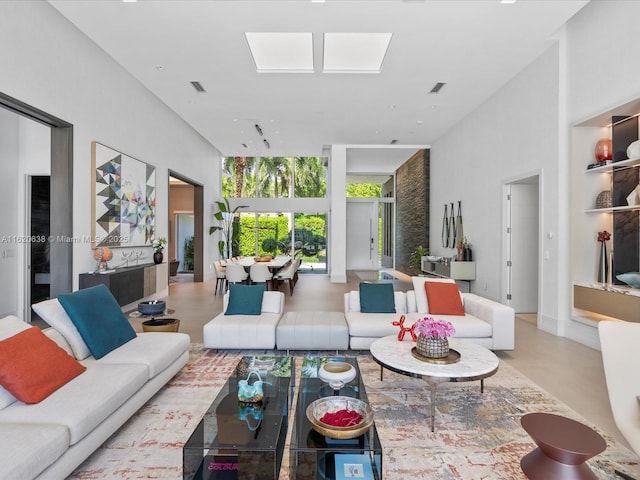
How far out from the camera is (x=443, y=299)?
174 inches

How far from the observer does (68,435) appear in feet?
6.03

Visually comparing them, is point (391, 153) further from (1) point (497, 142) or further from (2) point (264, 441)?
(2) point (264, 441)

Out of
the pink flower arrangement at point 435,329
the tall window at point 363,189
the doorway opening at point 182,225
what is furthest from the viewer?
the tall window at point 363,189

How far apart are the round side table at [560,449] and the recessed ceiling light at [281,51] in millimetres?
4953

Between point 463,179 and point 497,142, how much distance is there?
4.99ft

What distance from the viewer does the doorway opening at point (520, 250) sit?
6.32 meters

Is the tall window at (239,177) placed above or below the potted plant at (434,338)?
above

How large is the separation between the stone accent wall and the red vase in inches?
227

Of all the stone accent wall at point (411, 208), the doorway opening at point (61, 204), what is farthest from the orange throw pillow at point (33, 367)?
the stone accent wall at point (411, 208)

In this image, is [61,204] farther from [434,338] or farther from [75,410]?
[434,338]

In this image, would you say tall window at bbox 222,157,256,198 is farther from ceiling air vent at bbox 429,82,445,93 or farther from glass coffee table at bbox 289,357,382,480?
glass coffee table at bbox 289,357,382,480

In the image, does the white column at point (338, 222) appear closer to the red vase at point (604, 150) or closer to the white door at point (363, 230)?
the white door at point (363, 230)

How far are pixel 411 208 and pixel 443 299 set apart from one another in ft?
24.1

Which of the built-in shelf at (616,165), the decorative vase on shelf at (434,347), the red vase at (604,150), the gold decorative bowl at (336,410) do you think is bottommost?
the gold decorative bowl at (336,410)
